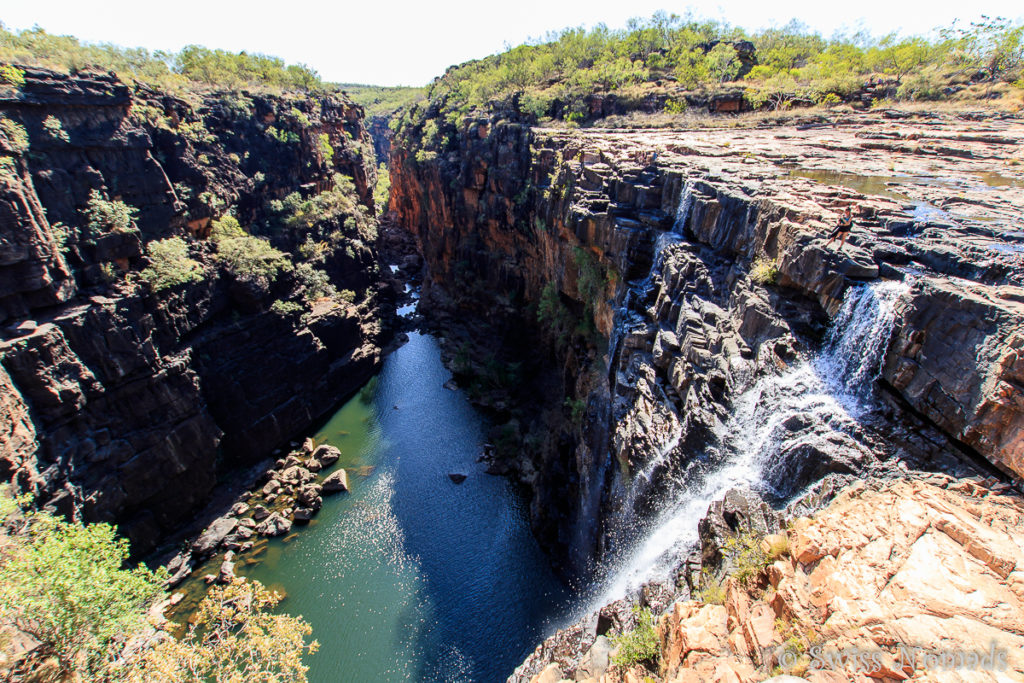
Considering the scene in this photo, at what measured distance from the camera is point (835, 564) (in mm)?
6590

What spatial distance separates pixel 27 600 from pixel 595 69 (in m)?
51.1

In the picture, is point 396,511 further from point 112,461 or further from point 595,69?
point 595,69

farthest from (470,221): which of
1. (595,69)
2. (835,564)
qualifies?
(835,564)

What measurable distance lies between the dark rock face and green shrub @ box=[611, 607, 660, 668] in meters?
21.0

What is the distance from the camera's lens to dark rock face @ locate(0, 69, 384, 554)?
723 inches

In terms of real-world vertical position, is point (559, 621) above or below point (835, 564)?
below

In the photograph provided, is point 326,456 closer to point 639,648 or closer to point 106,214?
Result: point 106,214

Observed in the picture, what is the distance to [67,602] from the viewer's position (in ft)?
40.7

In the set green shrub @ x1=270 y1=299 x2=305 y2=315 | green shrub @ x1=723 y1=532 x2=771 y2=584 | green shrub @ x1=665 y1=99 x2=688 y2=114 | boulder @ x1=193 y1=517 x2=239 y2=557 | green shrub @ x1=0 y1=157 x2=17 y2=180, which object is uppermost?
green shrub @ x1=665 y1=99 x2=688 y2=114

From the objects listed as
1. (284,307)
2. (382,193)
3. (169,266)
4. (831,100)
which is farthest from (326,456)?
(382,193)

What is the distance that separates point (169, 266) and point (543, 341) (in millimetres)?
22144

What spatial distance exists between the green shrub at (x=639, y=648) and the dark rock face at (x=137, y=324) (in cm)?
2101

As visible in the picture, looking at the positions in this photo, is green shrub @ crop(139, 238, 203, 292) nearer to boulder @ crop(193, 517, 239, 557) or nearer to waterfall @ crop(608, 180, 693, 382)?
boulder @ crop(193, 517, 239, 557)

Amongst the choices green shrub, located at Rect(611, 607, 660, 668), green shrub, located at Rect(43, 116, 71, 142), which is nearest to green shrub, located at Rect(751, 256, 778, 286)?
green shrub, located at Rect(611, 607, 660, 668)
